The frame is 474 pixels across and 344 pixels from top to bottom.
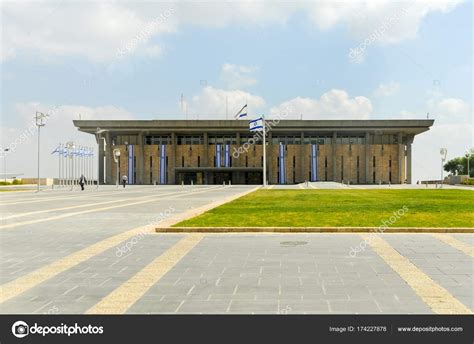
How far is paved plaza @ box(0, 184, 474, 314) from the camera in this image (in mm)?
5750

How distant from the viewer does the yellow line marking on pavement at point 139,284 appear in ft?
18.4

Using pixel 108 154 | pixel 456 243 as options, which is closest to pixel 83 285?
pixel 456 243

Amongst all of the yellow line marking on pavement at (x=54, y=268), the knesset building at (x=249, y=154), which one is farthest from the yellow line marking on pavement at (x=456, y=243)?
the knesset building at (x=249, y=154)

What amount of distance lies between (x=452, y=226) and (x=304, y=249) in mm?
5560

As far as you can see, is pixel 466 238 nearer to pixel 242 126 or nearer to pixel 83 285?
pixel 83 285

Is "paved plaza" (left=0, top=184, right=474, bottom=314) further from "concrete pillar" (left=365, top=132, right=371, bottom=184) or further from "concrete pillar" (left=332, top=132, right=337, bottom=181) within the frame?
"concrete pillar" (left=365, top=132, right=371, bottom=184)

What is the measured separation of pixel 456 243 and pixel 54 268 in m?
→ 8.53

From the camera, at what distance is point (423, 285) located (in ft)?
21.9

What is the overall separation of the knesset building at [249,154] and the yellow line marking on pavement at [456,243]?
72531 mm

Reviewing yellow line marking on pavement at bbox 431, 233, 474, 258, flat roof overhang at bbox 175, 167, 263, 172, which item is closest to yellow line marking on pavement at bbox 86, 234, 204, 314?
yellow line marking on pavement at bbox 431, 233, 474, 258

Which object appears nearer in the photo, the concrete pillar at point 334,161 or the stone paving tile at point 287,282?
the stone paving tile at point 287,282

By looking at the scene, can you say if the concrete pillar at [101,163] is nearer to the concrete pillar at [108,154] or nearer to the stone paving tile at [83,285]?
the concrete pillar at [108,154]

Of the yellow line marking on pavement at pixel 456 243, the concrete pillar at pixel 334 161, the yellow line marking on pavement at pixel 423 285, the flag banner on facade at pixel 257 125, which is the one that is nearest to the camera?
the yellow line marking on pavement at pixel 423 285
